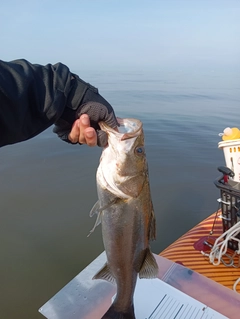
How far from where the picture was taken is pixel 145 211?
6.17 feet

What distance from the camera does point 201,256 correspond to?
3141mm

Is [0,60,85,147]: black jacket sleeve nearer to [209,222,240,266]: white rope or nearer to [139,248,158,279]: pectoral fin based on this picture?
[139,248,158,279]: pectoral fin

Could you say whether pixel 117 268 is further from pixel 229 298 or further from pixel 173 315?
pixel 229 298

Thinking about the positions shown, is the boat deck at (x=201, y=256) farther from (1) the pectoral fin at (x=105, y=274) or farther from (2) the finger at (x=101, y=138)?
(2) the finger at (x=101, y=138)

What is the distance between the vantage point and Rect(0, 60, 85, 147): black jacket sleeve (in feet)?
5.20

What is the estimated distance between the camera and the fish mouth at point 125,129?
181 centimetres

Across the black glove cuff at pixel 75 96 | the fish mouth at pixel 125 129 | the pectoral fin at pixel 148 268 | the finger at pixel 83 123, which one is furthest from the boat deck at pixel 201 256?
the black glove cuff at pixel 75 96

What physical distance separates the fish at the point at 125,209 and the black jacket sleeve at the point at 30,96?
11.6 inches

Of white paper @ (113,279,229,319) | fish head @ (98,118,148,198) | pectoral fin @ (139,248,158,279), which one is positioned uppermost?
fish head @ (98,118,148,198)

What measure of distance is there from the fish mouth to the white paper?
3.88 ft

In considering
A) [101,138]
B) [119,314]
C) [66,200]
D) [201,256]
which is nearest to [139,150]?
[101,138]

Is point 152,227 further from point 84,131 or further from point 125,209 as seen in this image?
point 84,131

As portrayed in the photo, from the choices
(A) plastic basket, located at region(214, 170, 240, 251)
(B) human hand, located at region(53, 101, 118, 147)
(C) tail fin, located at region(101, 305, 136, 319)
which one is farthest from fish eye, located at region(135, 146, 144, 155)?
(A) plastic basket, located at region(214, 170, 240, 251)

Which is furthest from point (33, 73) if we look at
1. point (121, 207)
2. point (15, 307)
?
point (15, 307)
